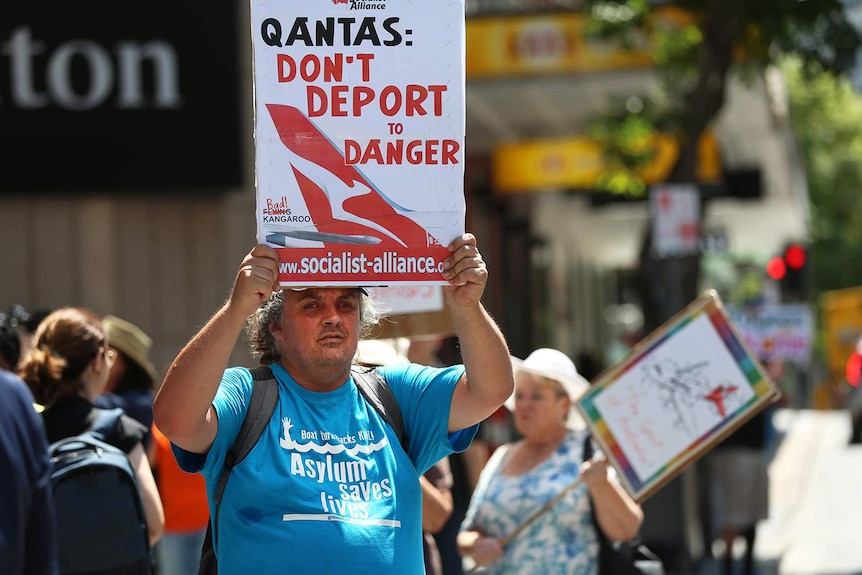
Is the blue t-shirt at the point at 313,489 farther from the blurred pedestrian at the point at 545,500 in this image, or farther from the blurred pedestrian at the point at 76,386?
the blurred pedestrian at the point at 545,500

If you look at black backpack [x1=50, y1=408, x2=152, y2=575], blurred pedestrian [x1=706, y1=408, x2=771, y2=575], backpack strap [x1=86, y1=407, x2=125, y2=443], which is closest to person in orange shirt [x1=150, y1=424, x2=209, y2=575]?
backpack strap [x1=86, y1=407, x2=125, y2=443]

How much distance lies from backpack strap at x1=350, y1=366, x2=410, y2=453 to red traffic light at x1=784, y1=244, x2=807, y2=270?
61.3ft

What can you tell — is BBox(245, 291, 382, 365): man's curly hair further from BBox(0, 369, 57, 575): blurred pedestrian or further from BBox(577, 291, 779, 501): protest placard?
BBox(577, 291, 779, 501): protest placard

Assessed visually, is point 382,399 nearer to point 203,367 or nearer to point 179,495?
point 203,367

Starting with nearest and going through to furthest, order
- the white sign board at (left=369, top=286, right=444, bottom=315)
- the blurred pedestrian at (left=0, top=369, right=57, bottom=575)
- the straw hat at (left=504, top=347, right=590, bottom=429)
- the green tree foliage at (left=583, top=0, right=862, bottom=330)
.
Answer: the blurred pedestrian at (left=0, top=369, right=57, bottom=575), the straw hat at (left=504, top=347, right=590, bottom=429), the white sign board at (left=369, top=286, right=444, bottom=315), the green tree foliage at (left=583, top=0, right=862, bottom=330)

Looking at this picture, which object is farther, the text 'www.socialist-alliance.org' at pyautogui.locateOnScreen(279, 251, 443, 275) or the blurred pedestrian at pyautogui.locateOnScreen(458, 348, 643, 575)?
the blurred pedestrian at pyautogui.locateOnScreen(458, 348, 643, 575)

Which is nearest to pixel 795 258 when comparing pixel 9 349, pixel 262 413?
pixel 9 349

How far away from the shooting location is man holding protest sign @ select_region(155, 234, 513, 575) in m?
3.56

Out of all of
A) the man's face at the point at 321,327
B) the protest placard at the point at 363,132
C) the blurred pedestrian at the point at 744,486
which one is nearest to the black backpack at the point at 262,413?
the man's face at the point at 321,327

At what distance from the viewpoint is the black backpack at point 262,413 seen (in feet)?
12.2

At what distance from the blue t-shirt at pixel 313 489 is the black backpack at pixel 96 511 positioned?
3.50ft

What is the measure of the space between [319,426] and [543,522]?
202 cm

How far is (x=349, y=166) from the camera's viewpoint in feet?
12.4

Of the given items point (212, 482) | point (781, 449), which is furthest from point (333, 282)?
point (781, 449)
